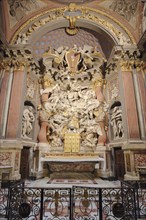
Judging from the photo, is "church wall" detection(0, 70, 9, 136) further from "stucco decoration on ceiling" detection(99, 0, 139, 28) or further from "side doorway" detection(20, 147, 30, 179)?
"stucco decoration on ceiling" detection(99, 0, 139, 28)

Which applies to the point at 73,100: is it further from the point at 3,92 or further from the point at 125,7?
the point at 125,7

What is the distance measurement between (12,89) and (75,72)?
3.71 metres

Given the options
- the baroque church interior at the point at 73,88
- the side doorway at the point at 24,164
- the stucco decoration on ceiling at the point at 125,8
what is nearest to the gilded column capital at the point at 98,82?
the baroque church interior at the point at 73,88

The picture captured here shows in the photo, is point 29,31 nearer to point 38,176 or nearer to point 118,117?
point 118,117

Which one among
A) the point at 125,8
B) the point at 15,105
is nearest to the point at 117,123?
the point at 15,105

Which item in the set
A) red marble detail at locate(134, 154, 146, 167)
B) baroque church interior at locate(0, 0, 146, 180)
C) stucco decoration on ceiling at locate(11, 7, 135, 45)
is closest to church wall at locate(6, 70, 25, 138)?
baroque church interior at locate(0, 0, 146, 180)

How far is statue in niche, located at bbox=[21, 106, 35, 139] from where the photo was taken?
796 cm

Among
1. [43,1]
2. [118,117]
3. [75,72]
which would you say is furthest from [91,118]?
[43,1]

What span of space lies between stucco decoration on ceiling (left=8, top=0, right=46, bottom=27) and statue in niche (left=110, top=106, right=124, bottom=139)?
6729 mm

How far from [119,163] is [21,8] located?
8957 millimetres

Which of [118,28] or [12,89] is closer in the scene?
[12,89]

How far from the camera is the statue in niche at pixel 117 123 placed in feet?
25.9

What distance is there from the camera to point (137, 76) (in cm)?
800

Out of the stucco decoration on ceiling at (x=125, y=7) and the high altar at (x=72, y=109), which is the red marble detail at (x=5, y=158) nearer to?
the high altar at (x=72, y=109)
